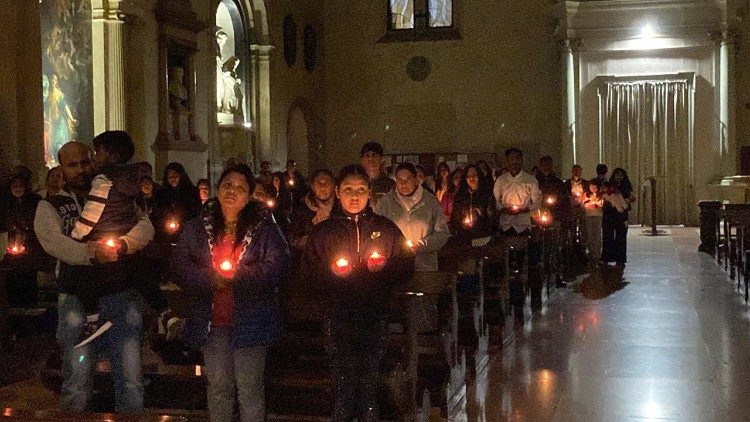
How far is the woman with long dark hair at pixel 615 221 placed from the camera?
16.0 m

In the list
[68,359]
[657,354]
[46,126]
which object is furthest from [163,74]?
[68,359]

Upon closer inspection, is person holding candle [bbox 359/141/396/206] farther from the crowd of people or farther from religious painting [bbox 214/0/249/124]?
religious painting [bbox 214/0/249/124]

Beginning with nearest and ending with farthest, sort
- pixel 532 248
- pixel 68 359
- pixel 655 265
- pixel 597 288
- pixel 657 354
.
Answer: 1. pixel 68 359
2. pixel 657 354
3. pixel 532 248
4. pixel 597 288
5. pixel 655 265

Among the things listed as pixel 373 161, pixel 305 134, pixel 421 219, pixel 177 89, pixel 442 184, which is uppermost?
pixel 177 89

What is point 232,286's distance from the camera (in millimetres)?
5086

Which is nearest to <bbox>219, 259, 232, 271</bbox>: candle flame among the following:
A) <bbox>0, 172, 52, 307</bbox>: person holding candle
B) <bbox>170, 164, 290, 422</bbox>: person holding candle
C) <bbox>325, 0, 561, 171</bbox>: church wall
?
<bbox>170, 164, 290, 422</bbox>: person holding candle

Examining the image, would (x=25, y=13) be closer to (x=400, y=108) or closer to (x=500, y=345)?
(x=500, y=345)

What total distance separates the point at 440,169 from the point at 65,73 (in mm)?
6091

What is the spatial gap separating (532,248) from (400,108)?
15.1m

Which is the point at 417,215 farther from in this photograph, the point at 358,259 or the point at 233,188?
the point at 233,188

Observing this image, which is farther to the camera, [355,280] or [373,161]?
[373,161]

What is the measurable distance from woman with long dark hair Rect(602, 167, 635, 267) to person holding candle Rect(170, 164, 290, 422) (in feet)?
37.8

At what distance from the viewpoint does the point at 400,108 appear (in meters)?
26.9

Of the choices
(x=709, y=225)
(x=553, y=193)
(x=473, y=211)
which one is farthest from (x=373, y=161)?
(x=709, y=225)
